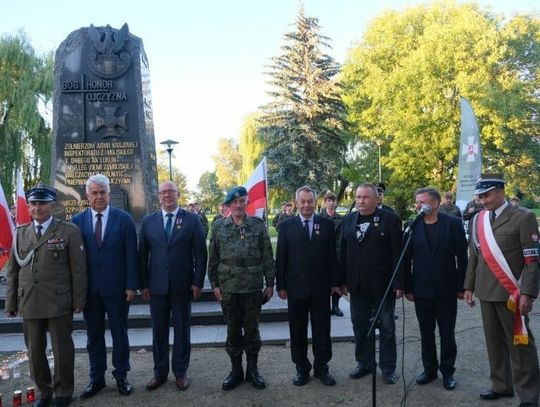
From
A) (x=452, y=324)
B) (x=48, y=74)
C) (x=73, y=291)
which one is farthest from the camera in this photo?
(x=48, y=74)

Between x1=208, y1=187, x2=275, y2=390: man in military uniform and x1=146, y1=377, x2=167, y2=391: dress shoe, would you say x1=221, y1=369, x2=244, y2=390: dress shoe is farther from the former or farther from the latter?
x1=146, y1=377, x2=167, y2=391: dress shoe

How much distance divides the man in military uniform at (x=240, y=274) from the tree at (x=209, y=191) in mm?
49754

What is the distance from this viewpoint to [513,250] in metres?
4.11

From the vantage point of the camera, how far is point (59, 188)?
7770mm

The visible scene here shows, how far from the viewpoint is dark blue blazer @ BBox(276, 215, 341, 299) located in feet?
15.7

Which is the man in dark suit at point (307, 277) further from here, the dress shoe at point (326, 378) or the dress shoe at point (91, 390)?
the dress shoe at point (91, 390)

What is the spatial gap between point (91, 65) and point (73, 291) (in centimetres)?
477

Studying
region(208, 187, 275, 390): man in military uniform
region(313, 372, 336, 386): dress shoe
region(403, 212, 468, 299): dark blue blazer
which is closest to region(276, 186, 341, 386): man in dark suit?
region(313, 372, 336, 386): dress shoe

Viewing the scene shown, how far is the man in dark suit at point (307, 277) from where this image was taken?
15.8ft

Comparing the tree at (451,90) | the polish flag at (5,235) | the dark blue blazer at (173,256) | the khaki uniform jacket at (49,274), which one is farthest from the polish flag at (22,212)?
the tree at (451,90)

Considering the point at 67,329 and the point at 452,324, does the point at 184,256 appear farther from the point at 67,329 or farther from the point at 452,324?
the point at 452,324

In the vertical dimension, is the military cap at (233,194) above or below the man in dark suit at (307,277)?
above

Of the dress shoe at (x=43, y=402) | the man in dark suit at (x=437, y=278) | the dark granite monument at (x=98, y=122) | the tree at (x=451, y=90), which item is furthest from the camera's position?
the tree at (x=451, y=90)

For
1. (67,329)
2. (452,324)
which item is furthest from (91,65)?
(452,324)
